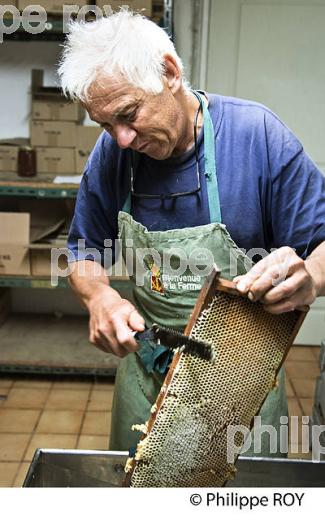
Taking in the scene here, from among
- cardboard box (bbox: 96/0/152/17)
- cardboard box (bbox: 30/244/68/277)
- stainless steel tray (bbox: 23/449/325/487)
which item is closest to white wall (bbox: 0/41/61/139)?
cardboard box (bbox: 96/0/152/17)

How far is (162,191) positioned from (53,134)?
5.74 ft

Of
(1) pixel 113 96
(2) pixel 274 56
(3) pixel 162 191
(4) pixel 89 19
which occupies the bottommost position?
(3) pixel 162 191

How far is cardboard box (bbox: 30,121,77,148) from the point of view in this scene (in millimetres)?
2924

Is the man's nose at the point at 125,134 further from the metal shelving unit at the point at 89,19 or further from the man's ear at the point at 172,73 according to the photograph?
the metal shelving unit at the point at 89,19

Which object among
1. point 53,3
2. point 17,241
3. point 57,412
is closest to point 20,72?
point 53,3

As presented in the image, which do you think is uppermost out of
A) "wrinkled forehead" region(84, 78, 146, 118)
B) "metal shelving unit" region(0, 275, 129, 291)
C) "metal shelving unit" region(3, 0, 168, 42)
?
"metal shelving unit" region(3, 0, 168, 42)

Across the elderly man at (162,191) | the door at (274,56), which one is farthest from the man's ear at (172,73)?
the door at (274,56)

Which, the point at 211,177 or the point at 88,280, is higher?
the point at 211,177

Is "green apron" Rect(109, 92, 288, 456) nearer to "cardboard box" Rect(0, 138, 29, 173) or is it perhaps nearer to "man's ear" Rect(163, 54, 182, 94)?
"man's ear" Rect(163, 54, 182, 94)

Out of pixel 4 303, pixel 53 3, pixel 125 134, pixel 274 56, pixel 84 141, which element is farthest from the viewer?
pixel 4 303

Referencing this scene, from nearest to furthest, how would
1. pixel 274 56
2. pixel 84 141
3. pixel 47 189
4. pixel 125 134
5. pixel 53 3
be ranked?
pixel 125 134
pixel 53 3
pixel 47 189
pixel 84 141
pixel 274 56

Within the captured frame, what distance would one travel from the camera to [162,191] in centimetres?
135

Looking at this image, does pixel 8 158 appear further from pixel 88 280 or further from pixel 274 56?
pixel 88 280

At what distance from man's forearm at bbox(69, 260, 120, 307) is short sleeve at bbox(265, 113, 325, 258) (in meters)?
0.43
